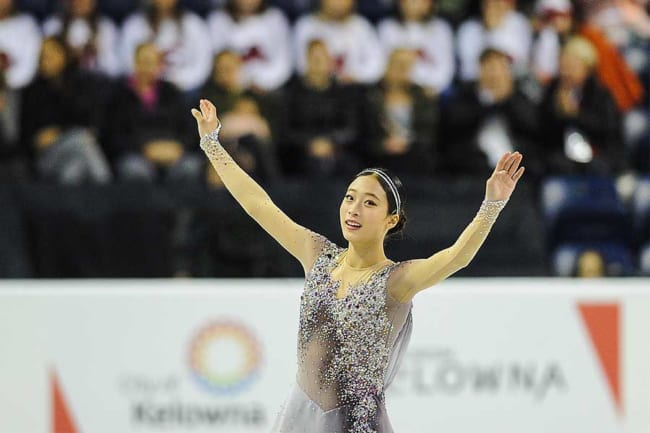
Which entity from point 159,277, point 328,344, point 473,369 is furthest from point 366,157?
point 328,344

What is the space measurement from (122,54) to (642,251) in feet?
12.4

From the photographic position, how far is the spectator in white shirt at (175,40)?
7.98 metres

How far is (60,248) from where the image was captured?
6.68 m

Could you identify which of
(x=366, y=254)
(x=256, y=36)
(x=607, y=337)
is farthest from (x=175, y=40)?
(x=366, y=254)

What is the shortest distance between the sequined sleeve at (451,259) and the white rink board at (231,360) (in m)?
2.23

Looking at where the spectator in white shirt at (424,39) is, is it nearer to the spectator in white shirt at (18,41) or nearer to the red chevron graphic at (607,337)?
the spectator in white shirt at (18,41)

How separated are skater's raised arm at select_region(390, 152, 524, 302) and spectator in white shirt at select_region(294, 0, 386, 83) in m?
4.74

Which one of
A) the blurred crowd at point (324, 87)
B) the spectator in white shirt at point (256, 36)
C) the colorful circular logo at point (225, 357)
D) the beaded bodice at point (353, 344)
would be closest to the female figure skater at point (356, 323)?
the beaded bodice at point (353, 344)

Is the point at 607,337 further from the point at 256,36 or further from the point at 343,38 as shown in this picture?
the point at 256,36

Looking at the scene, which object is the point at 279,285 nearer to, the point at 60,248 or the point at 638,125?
the point at 60,248

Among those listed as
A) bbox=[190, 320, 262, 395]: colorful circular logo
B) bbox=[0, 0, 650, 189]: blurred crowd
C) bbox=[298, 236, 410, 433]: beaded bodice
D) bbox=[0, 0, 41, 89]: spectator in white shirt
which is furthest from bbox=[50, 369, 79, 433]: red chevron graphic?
bbox=[0, 0, 41, 89]: spectator in white shirt

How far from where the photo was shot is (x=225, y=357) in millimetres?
5703

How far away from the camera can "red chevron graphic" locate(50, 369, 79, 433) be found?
5.68m

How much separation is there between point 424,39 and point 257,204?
4658 millimetres
